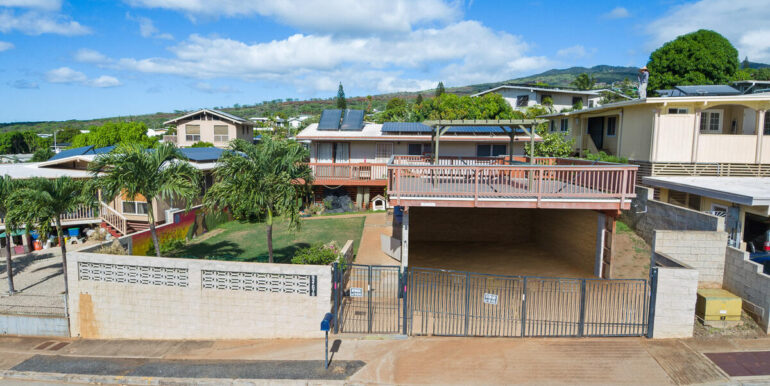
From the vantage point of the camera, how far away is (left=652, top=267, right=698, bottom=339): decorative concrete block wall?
393 inches

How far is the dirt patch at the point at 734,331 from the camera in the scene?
1030 cm

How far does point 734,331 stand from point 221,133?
42.4 m

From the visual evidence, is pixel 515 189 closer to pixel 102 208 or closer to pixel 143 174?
pixel 143 174

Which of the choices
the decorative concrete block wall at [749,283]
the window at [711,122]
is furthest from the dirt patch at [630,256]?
the window at [711,122]

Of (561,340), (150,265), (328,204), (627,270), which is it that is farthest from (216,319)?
(328,204)

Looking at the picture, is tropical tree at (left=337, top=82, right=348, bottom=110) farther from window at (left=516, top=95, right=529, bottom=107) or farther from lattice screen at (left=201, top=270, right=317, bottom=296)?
lattice screen at (left=201, top=270, right=317, bottom=296)

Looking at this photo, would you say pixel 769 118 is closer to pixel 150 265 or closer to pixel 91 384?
pixel 150 265

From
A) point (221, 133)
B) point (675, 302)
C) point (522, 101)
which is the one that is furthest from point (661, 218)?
point (221, 133)

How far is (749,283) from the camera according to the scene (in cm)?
1098

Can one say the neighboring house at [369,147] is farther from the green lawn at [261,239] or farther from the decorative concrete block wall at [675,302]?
the decorative concrete block wall at [675,302]

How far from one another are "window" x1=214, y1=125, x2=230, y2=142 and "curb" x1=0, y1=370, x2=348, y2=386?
36018mm

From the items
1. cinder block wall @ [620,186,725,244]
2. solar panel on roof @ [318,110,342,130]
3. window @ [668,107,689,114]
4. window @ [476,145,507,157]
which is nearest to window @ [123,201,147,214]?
solar panel on roof @ [318,110,342,130]

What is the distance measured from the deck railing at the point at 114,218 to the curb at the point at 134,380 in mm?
10490

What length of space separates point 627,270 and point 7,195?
1973 centimetres
